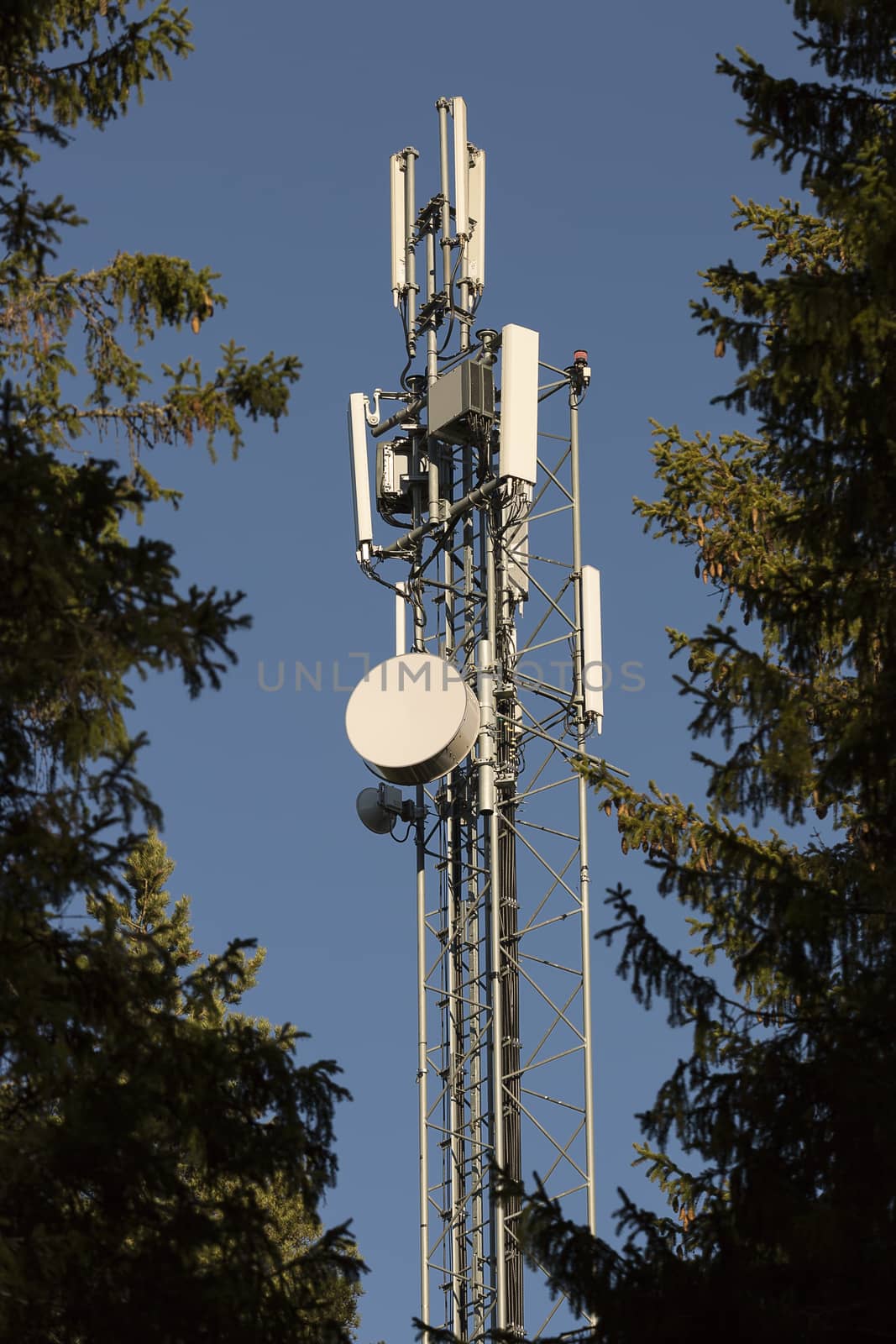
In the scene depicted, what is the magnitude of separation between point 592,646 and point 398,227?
5.03 m

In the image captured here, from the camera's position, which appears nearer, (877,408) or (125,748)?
(125,748)

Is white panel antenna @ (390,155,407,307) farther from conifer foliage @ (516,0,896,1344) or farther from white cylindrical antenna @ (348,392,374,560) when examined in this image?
Result: conifer foliage @ (516,0,896,1344)

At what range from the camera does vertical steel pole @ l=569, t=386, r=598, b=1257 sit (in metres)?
18.2

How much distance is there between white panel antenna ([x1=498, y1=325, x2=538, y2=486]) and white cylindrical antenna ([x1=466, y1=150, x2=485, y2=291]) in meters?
1.77

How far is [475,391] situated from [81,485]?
1097cm

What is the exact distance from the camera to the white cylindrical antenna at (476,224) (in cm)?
2173

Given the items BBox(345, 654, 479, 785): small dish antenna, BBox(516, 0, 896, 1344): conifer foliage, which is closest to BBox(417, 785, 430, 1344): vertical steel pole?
BBox(345, 654, 479, 785): small dish antenna

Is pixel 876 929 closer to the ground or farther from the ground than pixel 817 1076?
farther from the ground

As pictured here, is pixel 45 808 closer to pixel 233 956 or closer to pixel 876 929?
pixel 233 956

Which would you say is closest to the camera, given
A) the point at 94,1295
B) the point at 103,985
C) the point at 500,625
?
the point at 94,1295

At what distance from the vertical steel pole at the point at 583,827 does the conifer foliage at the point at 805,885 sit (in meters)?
6.46

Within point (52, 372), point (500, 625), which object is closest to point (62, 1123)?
point (52, 372)

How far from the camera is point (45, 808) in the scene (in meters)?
9.60

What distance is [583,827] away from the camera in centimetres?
1923
